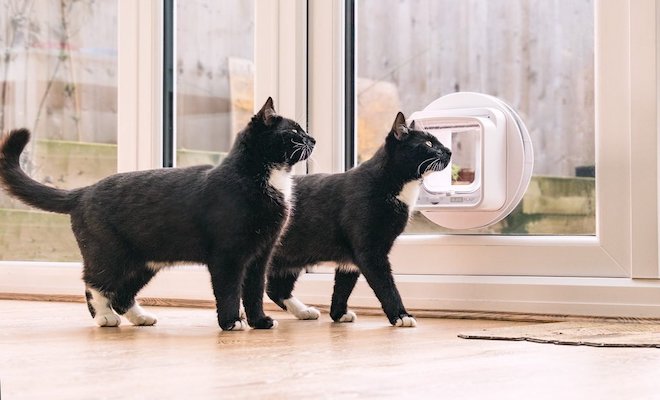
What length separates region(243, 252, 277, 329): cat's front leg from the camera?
81.9 inches

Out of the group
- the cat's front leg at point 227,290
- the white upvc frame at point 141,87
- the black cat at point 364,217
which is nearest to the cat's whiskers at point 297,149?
the black cat at point 364,217

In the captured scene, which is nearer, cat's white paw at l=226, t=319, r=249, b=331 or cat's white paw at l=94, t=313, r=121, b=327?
cat's white paw at l=226, t=319, r=249, b=331

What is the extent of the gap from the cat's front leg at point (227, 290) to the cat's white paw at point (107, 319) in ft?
0.92

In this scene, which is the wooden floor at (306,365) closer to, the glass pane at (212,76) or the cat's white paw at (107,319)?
the cat's white paw at (107,319)

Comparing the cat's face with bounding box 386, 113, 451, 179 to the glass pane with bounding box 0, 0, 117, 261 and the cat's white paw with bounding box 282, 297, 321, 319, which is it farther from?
the glass pane with bounding box 0, 0, 117, 261

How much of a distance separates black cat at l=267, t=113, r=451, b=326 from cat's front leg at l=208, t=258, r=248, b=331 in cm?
27

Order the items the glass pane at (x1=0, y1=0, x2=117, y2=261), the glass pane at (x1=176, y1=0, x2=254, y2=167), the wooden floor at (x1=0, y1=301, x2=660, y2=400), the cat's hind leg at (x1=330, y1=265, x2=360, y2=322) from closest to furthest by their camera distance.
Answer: the wooden floor at (x1=0, y1=301, x2=660, y2=400) → the cat's hind leg at (x1=330, y1=265, x2=360, y2=322) → the glass pane at (x1=176, y1=0, x2=254, y2=167) → the glass pane at (x1=0, y1=0, x2=117, y2=261)

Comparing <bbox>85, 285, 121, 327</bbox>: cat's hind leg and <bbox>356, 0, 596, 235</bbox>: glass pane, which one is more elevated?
<bbox>356, 0, 596, 235</bbox>: glass pane

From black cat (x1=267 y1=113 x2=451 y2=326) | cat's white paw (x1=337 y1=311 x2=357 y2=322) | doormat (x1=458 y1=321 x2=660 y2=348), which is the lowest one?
cat's white paw (x1=337 y1=311 x2=357 y2=322)


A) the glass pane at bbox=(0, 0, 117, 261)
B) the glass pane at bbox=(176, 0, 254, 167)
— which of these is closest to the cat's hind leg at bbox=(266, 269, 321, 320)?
the glass pane at bbox=(176, 0, 254, 167)

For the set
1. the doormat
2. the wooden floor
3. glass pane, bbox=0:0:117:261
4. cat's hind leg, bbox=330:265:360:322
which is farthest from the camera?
glass pane, bbox=0:0:117:261

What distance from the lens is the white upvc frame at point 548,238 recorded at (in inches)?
85.7

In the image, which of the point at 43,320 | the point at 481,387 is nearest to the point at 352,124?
the point at 43,320

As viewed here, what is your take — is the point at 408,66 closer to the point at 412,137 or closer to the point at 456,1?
the point at 456,1
